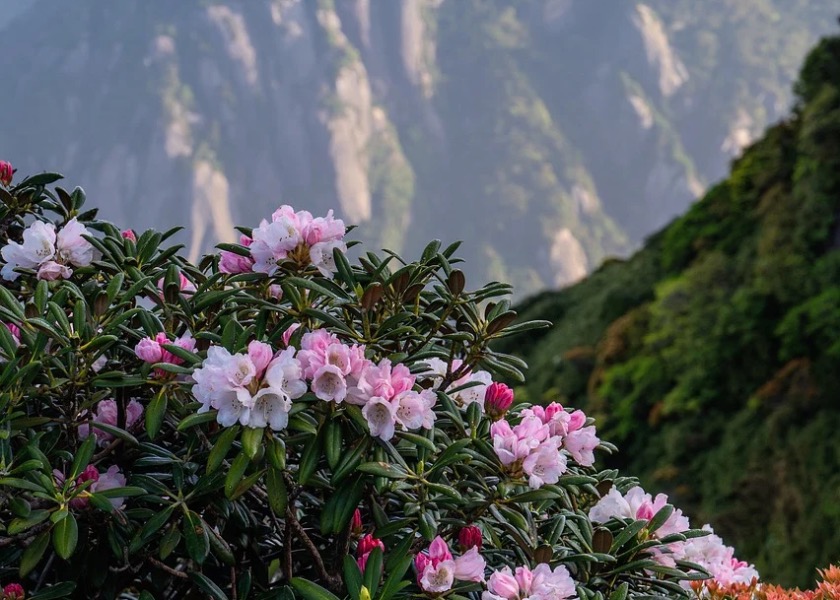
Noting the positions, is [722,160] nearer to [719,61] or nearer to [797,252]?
[719,61]

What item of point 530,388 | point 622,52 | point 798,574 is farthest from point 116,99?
point 798,574

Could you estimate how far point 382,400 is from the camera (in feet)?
4.63

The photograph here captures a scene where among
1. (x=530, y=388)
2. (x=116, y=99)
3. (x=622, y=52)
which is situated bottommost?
(x=530, y=388)

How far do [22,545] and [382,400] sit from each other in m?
0.78

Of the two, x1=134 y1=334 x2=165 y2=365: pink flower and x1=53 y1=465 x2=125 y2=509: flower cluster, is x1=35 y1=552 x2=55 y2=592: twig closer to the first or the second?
x1=53 y1=465 x2=125 y2=509: flower cluster

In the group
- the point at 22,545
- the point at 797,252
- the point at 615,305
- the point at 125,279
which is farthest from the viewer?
the point at 615,305

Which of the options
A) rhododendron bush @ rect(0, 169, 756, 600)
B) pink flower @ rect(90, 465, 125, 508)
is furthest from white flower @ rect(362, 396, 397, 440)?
pink flower @ rect(90, 465, 125, 508)

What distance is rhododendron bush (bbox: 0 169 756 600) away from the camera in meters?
1.41

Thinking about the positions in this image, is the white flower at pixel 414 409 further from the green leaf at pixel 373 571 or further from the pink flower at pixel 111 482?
the pink flower at pixel 111 482

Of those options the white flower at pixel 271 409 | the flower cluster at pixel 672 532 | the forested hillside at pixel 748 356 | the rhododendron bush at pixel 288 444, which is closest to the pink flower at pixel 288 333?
the rhododendron bush at pixel 288 444

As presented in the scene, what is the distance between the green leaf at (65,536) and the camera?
135 centimetres

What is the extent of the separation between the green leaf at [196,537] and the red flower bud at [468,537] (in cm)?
48

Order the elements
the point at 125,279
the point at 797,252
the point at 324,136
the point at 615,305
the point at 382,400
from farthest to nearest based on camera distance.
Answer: the point at 324,136 < the point at 615,305 < the point at 797,252 < the point at 125,279 < the point at 382,400

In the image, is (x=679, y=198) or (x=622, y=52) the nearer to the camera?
(x=679, y=198)
